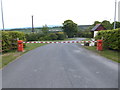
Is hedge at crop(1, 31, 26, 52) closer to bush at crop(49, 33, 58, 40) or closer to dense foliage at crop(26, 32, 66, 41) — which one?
dense foliage at crop(26, 32, 66, 41)

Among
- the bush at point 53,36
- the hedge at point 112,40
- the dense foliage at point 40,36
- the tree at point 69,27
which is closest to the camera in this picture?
the hedge at point 112,40

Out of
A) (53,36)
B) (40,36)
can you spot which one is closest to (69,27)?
(53,36)

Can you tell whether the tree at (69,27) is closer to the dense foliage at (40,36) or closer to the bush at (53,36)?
the dense foliage at (40,36)

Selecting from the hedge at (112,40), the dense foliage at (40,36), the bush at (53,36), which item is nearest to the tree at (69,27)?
the dense foliage at (40,36)

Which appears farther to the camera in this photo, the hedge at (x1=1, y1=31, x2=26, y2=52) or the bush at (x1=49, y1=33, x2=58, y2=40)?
the bush at (x1=49, y1=33, x2=58, y2=40)

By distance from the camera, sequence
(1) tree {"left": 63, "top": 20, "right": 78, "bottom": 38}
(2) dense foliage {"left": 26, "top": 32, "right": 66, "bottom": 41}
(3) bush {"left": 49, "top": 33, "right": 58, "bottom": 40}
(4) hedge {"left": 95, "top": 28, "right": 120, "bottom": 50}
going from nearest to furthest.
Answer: (4) hedge {"left": 95, "top": 28, "right": 120, "bottom": 50}, (2) dense foliage {"left": 26, "top": 32, "right": 66, "bottom": 41}, (3) bush {"left": 49, "top": 33, "right": 58, "bottom": 40}, (1) tree {"left": 63, "top": 20, "right": 78, "bottom": 38}

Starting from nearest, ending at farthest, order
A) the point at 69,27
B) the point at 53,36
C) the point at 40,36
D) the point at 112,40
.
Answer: the point at 112,40 < the point at 40,36 < the point at 53,36 < the point at 69,27

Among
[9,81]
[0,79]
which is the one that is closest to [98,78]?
[9,81]

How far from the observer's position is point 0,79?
3.87 m

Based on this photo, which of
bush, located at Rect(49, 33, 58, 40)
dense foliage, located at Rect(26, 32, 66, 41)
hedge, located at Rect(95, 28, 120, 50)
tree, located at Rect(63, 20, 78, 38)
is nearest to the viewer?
hedge, located at Rect(95, 28, 120, 50)

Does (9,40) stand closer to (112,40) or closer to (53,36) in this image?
(112,40)

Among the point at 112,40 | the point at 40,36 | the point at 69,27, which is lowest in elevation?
the point at 112,40

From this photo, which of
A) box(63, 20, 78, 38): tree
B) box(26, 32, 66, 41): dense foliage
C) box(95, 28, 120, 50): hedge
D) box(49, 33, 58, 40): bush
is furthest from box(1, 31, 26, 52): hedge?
box(63, 20, 78, 38): tree

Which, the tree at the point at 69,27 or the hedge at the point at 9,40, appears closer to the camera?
the hedge at the point at 9,40
